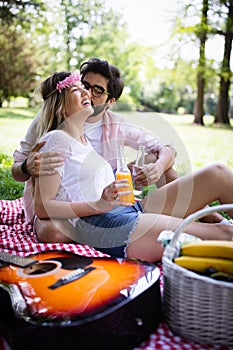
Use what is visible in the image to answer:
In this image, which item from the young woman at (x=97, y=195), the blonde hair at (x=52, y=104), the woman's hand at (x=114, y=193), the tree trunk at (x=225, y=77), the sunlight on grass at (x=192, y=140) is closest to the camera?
the woman's hand at (x=114, y=193)

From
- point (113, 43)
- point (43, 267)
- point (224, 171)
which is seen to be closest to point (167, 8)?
point (113, 43)

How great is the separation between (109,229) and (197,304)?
0.67 meters

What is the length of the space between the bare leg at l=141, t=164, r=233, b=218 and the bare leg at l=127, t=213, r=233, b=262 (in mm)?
137

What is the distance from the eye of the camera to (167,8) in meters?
9.87

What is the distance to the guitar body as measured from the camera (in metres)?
1.05

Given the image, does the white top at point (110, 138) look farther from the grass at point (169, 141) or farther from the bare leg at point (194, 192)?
the bare leg at point (194, 192)

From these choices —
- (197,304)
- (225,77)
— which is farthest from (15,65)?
(197,304)

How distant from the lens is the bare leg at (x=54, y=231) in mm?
1834

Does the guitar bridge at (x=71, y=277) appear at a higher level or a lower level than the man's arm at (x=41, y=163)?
lower

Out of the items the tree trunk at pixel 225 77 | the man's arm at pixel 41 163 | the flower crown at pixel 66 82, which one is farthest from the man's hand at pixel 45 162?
the tree trunk at pixel 225 77

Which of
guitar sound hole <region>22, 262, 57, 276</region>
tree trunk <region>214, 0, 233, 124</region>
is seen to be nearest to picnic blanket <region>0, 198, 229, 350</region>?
guitar sound hole <region>22, 262, 57, 276</region>

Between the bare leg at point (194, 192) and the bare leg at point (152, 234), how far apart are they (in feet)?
0.45

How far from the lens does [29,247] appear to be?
1853mm

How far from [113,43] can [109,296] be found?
55.8 feet
